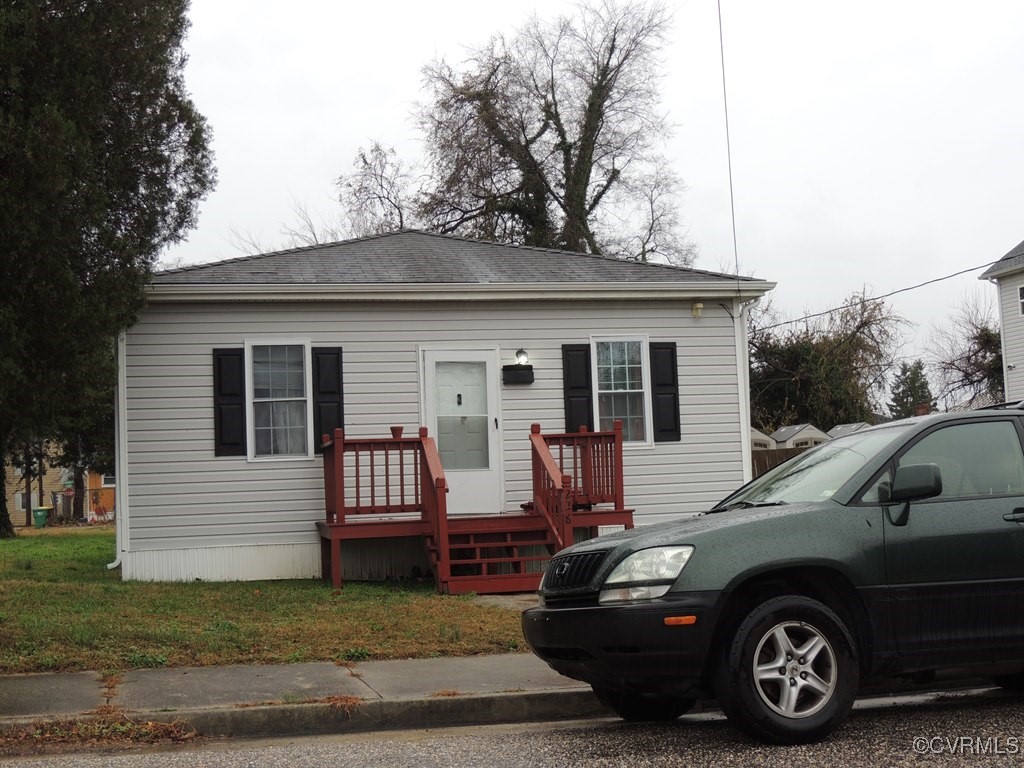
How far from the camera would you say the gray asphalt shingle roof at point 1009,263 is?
3077cm

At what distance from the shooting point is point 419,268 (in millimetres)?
14766

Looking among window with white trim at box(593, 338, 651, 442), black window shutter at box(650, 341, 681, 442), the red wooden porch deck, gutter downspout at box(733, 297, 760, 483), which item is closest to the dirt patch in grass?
the red wooden porch deck

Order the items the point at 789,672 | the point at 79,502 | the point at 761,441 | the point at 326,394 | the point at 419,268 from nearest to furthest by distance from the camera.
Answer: the point at 789,672
the point at 326,394
the point at 419,268
the point at 761,441
the point at 79,502

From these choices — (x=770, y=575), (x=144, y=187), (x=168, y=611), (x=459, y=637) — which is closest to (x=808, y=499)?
(x=770, y=575)

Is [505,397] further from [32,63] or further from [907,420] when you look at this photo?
[907,420]

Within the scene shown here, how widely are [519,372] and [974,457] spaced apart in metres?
8.44

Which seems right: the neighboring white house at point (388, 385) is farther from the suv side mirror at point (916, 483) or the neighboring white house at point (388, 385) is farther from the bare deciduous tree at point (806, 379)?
the bare deciduous tree at point (806, 379)

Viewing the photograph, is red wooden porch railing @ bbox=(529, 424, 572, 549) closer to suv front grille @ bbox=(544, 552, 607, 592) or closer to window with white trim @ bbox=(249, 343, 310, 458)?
window with white trim @ bbox=(249, 343, 310, 458)

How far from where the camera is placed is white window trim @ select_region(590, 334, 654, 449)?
14477 millimetres

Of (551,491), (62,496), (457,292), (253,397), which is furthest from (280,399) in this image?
(62,496)

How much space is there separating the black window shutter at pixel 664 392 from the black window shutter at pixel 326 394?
12.9 ft

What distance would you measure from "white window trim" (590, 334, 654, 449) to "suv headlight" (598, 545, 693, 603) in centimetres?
880

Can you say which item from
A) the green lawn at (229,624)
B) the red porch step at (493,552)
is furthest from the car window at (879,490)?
the red porch step at (493,552)

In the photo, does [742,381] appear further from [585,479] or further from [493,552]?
[493,552]
